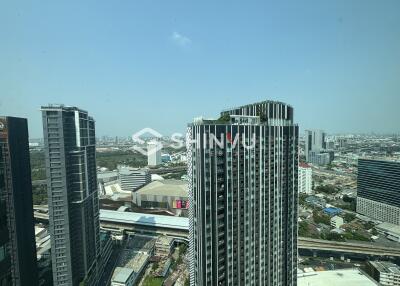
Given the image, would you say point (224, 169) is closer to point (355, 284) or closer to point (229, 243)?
point (229, 243)

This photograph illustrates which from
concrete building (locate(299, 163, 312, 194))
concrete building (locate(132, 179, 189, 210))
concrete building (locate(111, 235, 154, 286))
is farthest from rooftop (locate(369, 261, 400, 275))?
concrete building (locate(299, 163, 312, 194))

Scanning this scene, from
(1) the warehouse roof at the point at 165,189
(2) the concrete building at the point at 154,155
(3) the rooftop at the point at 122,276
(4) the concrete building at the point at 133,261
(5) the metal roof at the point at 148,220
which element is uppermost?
(2) the concrete building at the point at 154,155

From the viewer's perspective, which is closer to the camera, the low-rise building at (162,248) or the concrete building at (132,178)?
the low-rise building at (162,248)

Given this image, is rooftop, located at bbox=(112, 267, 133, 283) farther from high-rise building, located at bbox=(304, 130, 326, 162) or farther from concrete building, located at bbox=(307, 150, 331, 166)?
high-rise building, located at bbox=(304, 130, 326, 162)

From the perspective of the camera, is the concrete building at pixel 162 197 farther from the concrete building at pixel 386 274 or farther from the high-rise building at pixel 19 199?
the concrete building at pixel 386 274

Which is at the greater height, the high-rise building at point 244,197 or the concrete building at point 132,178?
Answer: the high-rise building at point 244,197

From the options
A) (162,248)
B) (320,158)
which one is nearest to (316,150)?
(320,158)

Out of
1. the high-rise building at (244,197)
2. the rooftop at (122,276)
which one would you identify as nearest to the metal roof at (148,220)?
the rooftop at (122,276)
